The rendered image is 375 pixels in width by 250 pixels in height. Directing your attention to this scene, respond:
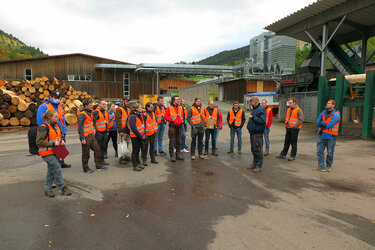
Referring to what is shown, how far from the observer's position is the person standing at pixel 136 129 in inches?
246

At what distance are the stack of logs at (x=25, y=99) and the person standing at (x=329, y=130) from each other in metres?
11.8

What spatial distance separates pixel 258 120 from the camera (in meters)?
6.17

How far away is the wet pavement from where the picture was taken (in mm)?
3238

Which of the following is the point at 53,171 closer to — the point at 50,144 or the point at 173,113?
the point at 50,144

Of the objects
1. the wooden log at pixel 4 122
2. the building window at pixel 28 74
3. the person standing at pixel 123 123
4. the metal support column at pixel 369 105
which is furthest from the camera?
the building window at pixel 28 74

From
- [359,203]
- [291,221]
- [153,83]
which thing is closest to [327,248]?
[291,221]

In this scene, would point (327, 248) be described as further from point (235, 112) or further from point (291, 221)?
point (235, 112)

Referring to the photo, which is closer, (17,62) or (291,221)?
(291,221)

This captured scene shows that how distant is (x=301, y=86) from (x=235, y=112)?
10.3m

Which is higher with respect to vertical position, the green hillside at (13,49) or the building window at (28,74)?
the green hillside at (13,49)

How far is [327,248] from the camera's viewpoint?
3.06 meters

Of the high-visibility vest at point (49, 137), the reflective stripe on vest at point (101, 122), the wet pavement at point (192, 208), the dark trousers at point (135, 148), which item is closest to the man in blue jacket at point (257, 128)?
the wet pavement at point (192, 208)

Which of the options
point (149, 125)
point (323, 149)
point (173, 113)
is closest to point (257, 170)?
point (323, 149)

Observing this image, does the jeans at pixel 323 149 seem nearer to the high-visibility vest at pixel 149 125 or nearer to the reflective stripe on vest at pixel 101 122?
the high-visibility vest at pixel 149 125
